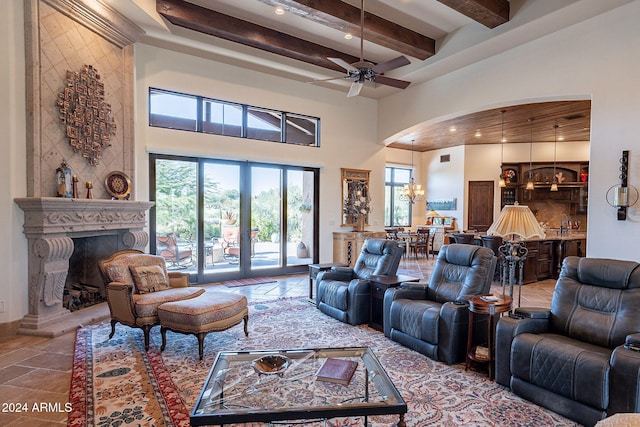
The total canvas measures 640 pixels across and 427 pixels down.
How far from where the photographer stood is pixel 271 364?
8.00ft

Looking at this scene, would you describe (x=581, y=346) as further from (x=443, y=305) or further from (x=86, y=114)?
(x=86, y=114)

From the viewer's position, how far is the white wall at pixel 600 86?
4.39 metres

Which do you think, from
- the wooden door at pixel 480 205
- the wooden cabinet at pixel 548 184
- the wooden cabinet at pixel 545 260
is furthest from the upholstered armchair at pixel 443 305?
the wooden door at pixel 480 205

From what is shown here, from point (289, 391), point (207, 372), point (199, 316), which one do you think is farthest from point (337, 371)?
point (199, 316)

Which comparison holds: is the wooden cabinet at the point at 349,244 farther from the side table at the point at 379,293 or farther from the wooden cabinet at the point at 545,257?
the side table at the point at 379,293

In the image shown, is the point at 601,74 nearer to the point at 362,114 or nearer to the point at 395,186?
the point at 362,114

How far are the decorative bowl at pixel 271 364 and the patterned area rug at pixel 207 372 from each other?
512mm

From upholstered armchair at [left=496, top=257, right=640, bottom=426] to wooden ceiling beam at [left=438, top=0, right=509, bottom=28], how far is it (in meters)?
3.66

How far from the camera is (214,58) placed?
653cm

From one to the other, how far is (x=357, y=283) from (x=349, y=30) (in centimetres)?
398

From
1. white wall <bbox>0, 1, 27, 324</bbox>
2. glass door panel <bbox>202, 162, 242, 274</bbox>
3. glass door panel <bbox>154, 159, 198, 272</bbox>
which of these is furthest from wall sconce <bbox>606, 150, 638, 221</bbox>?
white wall <bbox>0, 1, 27, 324</bbox>

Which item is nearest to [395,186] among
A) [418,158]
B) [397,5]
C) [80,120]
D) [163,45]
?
[418,158]

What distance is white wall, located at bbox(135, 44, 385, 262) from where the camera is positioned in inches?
237

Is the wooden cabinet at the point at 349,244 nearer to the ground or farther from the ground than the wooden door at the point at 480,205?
nearer to the ground
